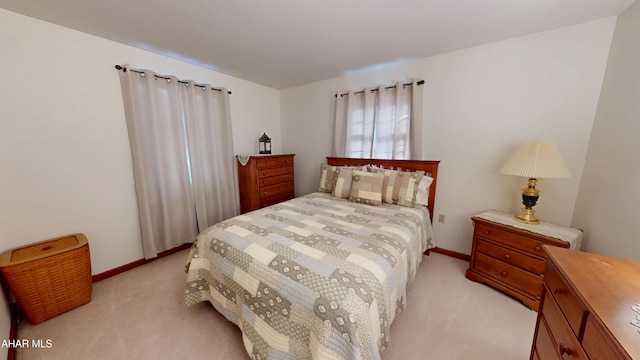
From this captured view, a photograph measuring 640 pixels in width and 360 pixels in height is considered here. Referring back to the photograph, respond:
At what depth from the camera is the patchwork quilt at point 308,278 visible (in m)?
1.02

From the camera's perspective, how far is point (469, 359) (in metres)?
1.35

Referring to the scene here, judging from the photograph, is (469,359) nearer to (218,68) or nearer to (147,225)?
(147,225)

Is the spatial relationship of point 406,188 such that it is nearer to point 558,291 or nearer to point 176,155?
point 558,291

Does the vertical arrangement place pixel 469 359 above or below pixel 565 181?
below

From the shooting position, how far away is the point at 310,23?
5.81ft

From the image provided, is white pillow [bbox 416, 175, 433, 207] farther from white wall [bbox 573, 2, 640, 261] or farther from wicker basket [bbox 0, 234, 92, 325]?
wicker basket [bbox 0, 234, 92, 325]

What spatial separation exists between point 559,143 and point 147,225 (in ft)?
13.5

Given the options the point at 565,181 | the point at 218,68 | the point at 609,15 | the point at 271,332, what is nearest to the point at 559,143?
the point at 565,181

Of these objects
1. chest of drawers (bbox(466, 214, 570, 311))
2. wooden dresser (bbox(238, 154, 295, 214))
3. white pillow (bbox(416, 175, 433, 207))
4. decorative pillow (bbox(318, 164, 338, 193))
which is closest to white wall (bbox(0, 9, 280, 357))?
wooden dresser (bbox(238, 154, 295, 214))

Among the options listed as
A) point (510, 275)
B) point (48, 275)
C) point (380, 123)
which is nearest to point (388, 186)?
point (380, 123)

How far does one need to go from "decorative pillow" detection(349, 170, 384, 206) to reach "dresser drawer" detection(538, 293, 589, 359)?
4.78 feet

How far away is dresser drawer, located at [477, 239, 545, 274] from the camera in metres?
1.71

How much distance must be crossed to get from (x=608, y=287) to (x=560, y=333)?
10.3 inches

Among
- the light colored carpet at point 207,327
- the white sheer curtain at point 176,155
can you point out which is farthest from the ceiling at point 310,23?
the light colored carpet at point 207,327
